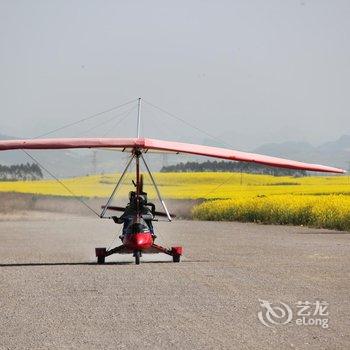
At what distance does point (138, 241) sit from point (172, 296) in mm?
5725

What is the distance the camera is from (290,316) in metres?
11.8

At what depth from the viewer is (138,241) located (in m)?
19.7

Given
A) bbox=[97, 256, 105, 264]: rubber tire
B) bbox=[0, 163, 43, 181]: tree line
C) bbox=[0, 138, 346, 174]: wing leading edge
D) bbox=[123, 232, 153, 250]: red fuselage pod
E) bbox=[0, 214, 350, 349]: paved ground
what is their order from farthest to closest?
bbox=[0, 163, 43, 181]: tree line, bbox=[0, 138, 346, 174]: wing leading edge, bbox=[97, 256, 105, 264]: rubber tire, bbox=[123, 232, 153, 250]: red fuselage pod, bbox=[0, 214, 350, 349]: paved ground

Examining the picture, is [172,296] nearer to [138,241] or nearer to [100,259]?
[138,241]

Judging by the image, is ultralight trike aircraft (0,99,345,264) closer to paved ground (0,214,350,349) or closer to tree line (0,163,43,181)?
paved ground (0,214,350,349)

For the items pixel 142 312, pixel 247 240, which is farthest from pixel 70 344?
pixel 247 240

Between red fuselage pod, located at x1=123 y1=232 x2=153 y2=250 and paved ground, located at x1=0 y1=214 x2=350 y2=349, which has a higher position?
red fuselage pod, located at x1=123 y1=232 x2=153 y2=250

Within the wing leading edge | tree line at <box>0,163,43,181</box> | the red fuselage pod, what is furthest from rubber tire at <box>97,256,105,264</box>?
tree line at <box>0,163,43,181</box>

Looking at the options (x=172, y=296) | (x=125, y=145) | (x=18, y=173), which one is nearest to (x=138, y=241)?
(x=125, y=145)

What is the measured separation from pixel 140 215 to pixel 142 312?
26.6 feet

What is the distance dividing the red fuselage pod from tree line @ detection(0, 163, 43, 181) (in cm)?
10655

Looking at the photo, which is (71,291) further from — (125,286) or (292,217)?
(292,217)

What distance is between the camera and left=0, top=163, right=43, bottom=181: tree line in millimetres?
138000

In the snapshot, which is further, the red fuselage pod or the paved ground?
the red fuselage pod
